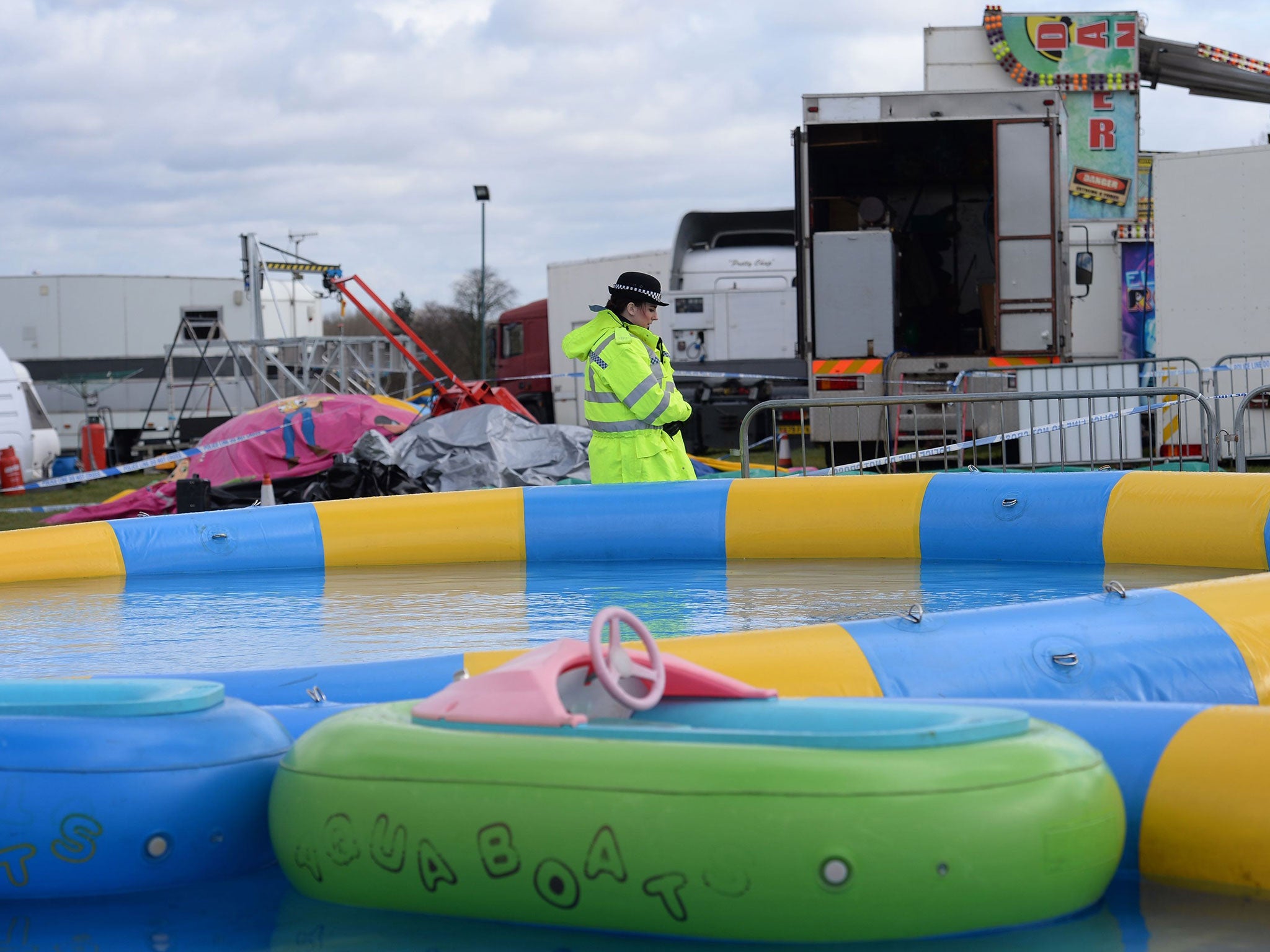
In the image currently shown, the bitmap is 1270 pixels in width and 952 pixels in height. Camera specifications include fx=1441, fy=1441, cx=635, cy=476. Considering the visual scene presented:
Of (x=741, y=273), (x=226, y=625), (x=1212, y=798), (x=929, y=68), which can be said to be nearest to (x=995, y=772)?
(x=1212, y=798)

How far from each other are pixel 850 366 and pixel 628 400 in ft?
18.8

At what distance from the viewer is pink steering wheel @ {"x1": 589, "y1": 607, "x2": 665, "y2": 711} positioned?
8.88 feet

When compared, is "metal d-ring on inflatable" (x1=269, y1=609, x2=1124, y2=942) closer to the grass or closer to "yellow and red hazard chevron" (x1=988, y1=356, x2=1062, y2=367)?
"yellow and red hazard chevron" (x1=988, y1=356, x2=1062, y2=367)

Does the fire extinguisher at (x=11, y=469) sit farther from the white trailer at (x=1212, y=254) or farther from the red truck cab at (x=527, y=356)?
the white trailer at (x=1212, y=254)

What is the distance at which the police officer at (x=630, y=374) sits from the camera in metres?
6.88

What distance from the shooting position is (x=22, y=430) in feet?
54.6

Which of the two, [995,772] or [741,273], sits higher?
[741,273]

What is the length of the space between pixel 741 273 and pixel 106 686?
586 inches

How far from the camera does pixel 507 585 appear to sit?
6.61 metres

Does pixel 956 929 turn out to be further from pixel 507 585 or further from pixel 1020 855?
pixel 507 585

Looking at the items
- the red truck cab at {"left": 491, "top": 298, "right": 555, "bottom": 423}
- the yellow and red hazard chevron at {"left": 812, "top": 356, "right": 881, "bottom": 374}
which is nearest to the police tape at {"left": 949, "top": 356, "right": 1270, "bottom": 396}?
the yellow and red hazard chevron at {"left": 812, "top": 356, "right": 881, "bottom": 374}

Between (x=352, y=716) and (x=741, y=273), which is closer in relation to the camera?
(x=352, y=716)

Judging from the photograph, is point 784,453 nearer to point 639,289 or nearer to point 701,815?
point 639,289

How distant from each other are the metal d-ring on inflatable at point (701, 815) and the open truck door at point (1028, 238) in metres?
9.72
